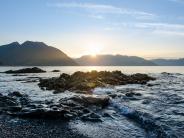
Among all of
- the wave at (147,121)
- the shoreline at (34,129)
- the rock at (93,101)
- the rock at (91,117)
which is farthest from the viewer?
the rock at (93,101)

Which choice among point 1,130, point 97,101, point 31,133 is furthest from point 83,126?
point 97,101

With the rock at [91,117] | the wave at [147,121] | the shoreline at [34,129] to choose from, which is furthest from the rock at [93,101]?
the shoreline at [34,129]

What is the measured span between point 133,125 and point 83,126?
3.08 m

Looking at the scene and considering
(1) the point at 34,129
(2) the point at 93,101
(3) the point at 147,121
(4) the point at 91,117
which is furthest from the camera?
(2) the point at 93,101

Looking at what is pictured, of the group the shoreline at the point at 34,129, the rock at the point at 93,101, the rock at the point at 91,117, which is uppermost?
the rock at the point at 93,101

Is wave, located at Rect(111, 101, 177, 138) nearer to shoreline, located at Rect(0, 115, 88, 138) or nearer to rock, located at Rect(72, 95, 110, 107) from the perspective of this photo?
rock, located at Rect(72, 95, 110, 107)

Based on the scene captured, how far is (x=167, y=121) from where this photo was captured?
63.0ft

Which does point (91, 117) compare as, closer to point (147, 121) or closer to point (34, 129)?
point (147, 121)

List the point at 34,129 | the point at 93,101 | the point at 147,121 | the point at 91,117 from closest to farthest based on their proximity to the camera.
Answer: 1. the point at 34,129
2. the point at 147,121
3. the point at 91,117
4. the point at 93,101

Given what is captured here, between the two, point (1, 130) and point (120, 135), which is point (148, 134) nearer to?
point (120, 135)

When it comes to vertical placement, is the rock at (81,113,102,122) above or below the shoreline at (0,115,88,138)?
above

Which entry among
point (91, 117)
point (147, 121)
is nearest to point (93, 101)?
point (91, 117)

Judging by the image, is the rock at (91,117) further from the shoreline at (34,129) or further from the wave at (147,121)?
the wave at (147,121)

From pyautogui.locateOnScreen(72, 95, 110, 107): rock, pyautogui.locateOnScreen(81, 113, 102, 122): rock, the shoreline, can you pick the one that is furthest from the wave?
the shoreline
